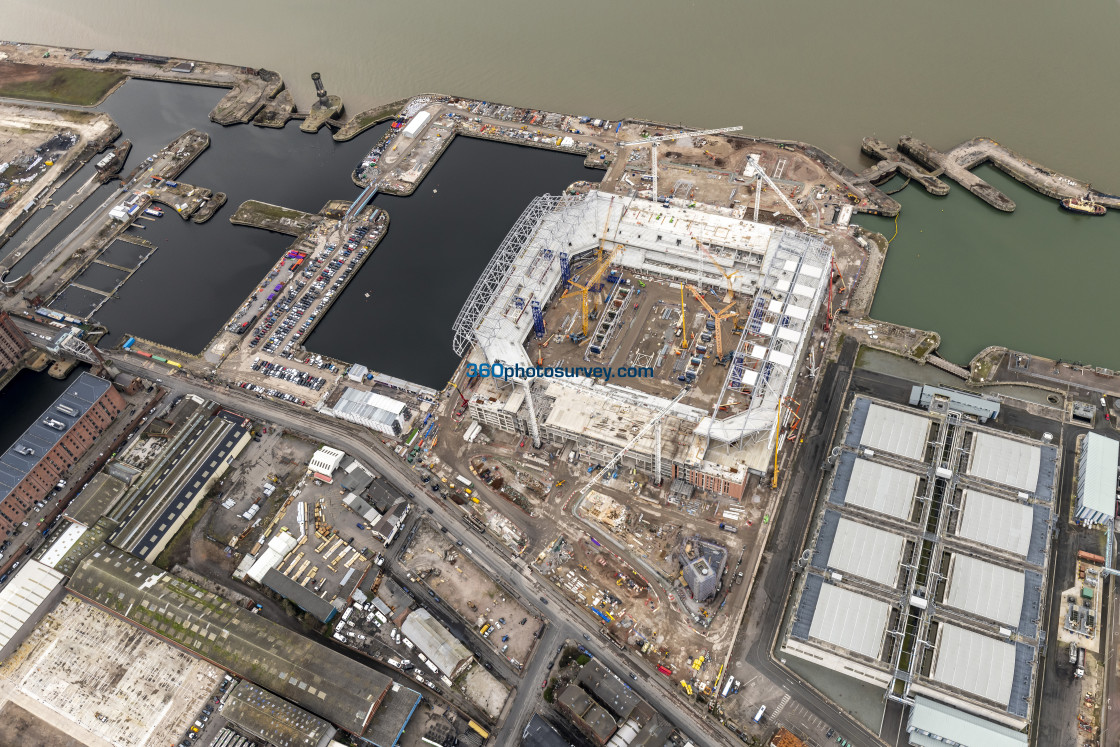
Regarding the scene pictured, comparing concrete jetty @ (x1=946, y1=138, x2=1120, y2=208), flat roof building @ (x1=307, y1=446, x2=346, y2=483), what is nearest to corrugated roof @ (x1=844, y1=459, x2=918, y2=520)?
concrete jetty @ (x1=946, y1=138, x2=1120, y2=208)

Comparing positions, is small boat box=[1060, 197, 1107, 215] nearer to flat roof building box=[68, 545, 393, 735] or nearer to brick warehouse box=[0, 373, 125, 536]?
flat roof building box=[68, 545, 393, 735]

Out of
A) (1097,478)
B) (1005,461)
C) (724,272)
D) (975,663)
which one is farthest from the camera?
(724,272)

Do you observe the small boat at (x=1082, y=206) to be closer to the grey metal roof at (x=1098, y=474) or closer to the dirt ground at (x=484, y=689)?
the grey metal roof at (x=1098, y=474)

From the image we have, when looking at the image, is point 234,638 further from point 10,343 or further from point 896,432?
point 896,432

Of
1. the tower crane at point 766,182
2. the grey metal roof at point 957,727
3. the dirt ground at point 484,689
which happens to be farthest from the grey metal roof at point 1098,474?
the dirt ground at point 484,689

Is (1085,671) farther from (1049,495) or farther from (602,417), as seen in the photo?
(602,417)

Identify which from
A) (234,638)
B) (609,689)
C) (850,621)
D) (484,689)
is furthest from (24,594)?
(850,621)
